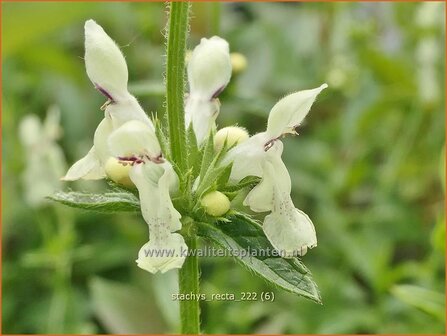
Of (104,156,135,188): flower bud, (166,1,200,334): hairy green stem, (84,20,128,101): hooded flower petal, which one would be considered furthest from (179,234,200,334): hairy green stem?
(84,20,128,101): hooded flower petal

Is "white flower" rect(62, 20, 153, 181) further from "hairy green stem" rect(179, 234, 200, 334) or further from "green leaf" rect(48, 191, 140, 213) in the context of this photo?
"hairy green stem" rect(179, 234, 200, 334)

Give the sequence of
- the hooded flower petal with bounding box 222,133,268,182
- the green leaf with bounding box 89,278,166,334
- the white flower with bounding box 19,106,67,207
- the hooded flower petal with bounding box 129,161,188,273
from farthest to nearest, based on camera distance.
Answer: the white flower with bounding box 19,106,67,207, the green leaf with bounding box 89,278,166,334, the hooded flower petal with bounding box 222,133,268,182, the hooded flower petal with bounding box 129,161,188,273

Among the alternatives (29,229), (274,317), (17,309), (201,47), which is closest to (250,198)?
(201,47)

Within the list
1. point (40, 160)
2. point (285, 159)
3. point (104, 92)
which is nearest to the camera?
point (104, 92)

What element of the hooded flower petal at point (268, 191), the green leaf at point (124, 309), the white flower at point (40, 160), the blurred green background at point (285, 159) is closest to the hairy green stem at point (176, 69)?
the hooded flower petal at point (268, 191)

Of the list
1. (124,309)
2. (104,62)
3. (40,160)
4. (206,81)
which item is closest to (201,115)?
(206,81)

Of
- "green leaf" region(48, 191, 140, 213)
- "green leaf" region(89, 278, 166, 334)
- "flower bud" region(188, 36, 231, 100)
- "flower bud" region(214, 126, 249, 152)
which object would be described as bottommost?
"green leaf" region(89, 278, 166, 334)

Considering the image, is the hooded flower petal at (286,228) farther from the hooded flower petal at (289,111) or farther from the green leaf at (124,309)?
the green leaf at (124,309)

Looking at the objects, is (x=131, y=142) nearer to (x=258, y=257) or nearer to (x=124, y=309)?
(x=258, y=257)
